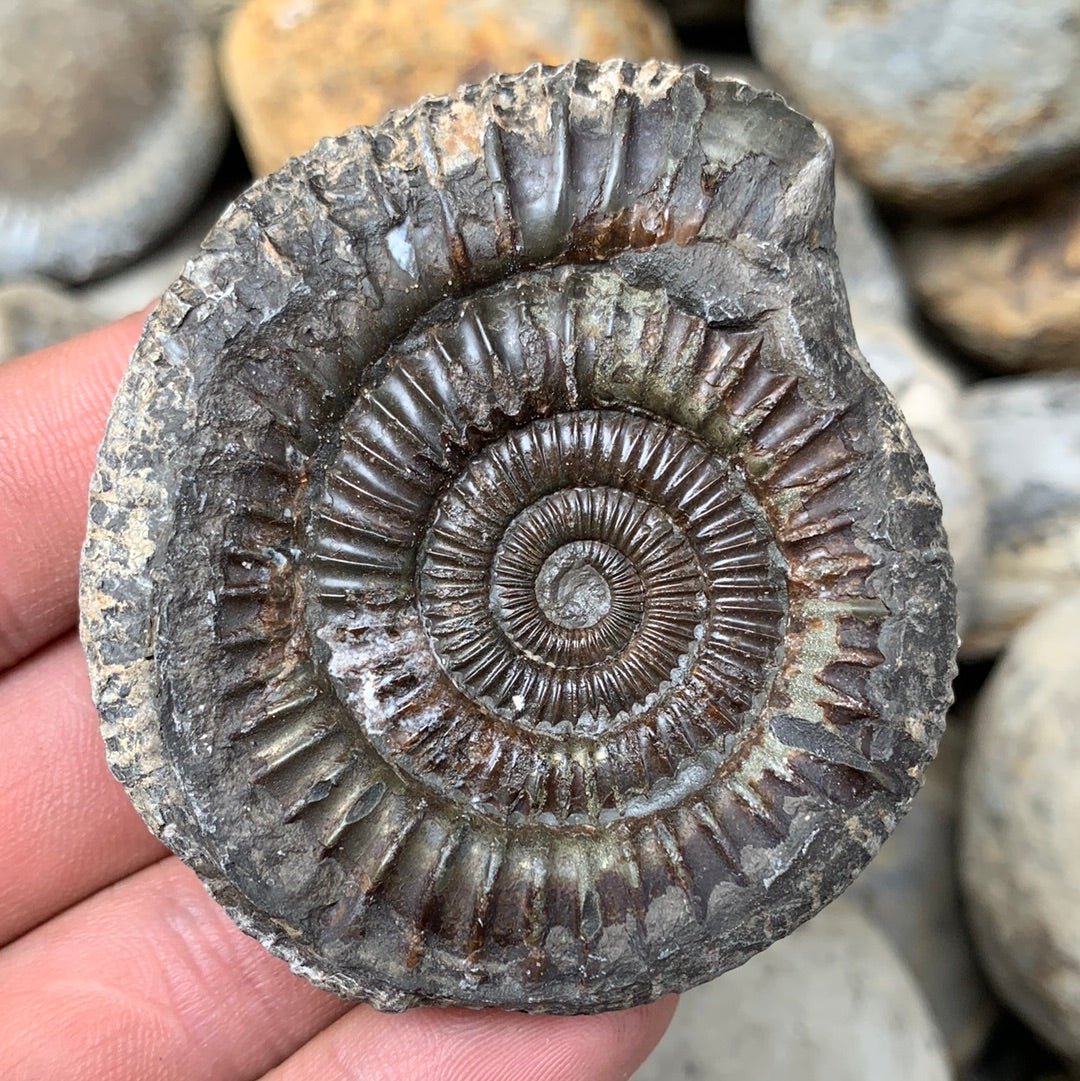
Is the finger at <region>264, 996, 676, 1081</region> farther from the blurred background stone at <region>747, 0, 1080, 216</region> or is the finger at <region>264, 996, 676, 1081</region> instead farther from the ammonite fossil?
the blurred background stone at <region>747, 0, 1080, 216</region>

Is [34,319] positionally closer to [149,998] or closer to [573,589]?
[149,998]

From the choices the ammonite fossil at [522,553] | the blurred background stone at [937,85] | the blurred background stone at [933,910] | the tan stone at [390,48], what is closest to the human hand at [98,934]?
the ammonite fossil at [522,553]

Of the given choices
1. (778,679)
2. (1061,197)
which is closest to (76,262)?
(778,679)

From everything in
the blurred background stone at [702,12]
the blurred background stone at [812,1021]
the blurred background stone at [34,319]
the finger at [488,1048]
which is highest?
the blurred background stone at [34,319]

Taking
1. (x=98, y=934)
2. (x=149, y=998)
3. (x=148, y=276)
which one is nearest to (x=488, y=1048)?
(x=149, y=998)

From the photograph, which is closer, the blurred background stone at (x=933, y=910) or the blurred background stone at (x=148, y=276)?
the blurred background stone at (x=933, y=910)

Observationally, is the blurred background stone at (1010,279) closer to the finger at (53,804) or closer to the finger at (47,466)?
the finger at (47,466)

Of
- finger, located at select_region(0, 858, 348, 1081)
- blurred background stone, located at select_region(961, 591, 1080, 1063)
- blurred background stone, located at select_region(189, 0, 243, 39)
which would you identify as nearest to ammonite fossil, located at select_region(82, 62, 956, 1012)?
finger, located at select_region(0, 858, 348, 1081)

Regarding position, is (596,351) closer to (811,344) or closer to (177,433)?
(811,344)
